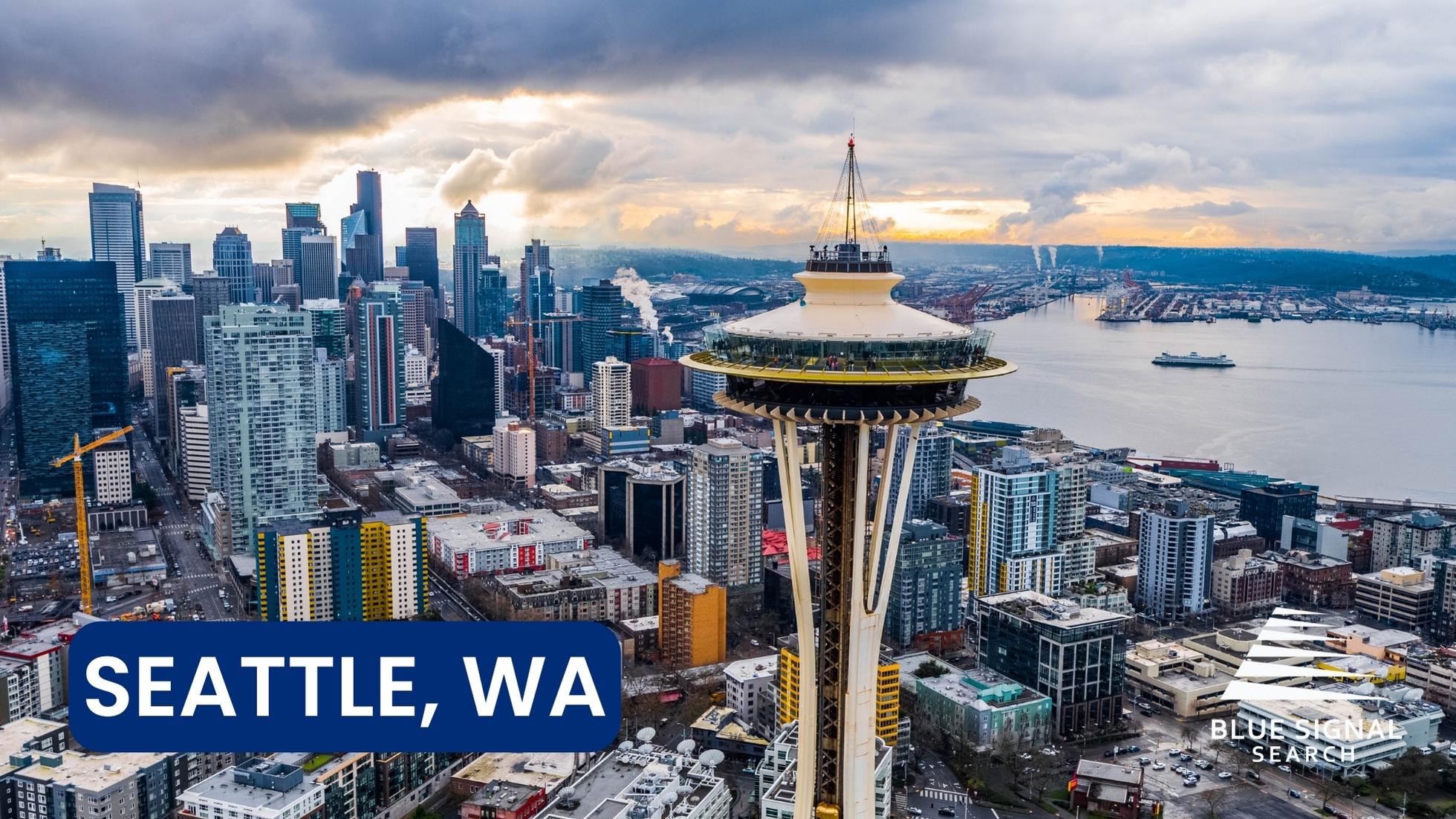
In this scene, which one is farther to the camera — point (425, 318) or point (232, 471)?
point (425, 318)

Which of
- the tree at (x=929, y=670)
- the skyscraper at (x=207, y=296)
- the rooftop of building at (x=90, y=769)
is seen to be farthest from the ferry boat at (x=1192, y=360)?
the rooftop of building at (x=90, y=769)

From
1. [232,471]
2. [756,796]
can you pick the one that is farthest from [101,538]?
[756,796]

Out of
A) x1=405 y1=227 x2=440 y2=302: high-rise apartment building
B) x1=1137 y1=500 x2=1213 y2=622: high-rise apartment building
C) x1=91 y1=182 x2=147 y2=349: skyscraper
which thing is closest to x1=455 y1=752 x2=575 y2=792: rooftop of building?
x1=1137 y1=500 x2=1213 y2=622: high-rise apartment building

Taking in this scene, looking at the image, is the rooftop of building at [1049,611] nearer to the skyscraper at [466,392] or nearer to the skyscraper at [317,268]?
the skyscraper at [466,392]

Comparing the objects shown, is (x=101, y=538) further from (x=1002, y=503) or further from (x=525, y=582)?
(x=1002, y=503)

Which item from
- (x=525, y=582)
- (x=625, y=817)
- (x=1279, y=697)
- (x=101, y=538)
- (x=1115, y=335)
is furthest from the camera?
(x=1115, y=335)

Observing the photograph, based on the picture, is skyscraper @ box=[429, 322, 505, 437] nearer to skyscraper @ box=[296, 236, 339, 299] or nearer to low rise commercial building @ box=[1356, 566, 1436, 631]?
skyscraper @ box=[296, 236, 339, 299]

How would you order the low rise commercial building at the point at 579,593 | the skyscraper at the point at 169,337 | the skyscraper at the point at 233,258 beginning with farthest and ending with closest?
the skyscraper at the point at 233,258 → the skyscraper at the point at 169,337 → the low rise commercial building at the point at 579,593
